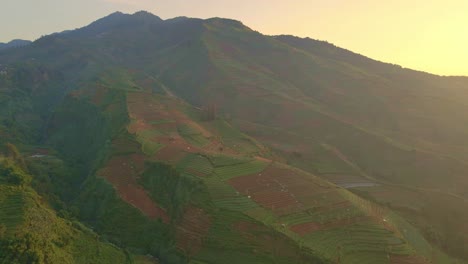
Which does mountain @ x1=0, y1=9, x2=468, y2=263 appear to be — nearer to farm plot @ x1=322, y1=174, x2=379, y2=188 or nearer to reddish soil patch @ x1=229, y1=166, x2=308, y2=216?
reddish soil patch @ x1=229, y1=166, x2=308, y2=216

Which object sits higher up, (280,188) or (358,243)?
(280,188)

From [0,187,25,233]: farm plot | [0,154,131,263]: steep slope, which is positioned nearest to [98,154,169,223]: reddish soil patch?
[0,154,131,263]: steep slope

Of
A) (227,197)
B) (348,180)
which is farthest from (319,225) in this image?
(348,180)

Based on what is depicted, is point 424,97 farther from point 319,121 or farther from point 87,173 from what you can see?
point 87,173

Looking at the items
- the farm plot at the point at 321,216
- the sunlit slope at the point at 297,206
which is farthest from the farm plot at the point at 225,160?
the farm plot at the point at 321,216

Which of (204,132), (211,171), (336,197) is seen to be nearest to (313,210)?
(336,197)

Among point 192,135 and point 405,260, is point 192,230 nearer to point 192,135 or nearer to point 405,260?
point 405,260
